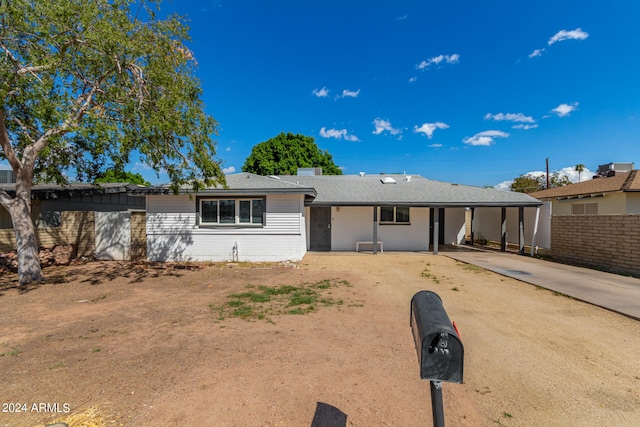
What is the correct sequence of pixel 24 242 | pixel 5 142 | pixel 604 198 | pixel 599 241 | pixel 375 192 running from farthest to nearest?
pixel 375 192 < pixel 604 198 < pixel 599 241 < pixel 24 242 < pixel 5 142

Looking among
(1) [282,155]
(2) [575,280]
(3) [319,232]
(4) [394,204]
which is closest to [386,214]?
(4) [394,204]

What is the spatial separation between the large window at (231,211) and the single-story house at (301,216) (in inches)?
1.5

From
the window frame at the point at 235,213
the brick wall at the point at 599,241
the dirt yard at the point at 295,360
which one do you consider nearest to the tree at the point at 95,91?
the window frame at the point at 235,213

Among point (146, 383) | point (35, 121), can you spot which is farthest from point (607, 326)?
point (35, 121)

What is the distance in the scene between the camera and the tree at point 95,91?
22.2ft

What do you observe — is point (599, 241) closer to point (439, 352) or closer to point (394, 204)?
point (394, 204)

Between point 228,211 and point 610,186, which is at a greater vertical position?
point 610,186

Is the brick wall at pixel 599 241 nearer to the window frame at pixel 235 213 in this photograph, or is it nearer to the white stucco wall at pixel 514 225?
the white stucco wall at pixel 514 225

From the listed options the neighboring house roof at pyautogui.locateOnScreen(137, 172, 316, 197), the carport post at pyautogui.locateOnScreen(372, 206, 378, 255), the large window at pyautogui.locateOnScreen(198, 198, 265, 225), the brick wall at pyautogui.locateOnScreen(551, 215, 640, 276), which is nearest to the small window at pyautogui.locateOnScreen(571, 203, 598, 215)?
the brick wall at pyautogui.locateOnScreen(551, 215, 640, 276)

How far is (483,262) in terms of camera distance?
11.4 m

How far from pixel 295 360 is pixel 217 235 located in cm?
887

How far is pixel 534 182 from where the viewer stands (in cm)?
3722

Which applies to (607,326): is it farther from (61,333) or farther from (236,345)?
(61,333)

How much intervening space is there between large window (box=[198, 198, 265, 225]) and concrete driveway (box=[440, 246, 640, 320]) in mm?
8584
